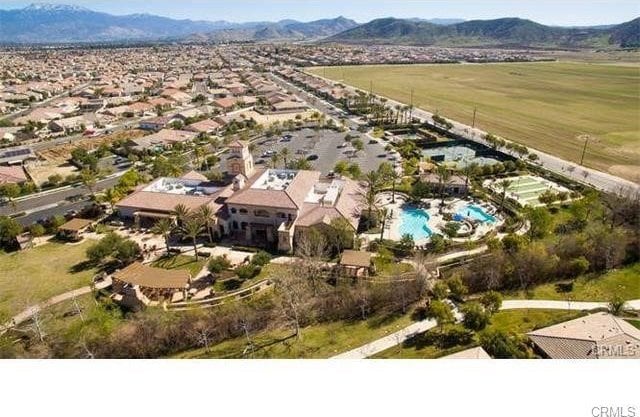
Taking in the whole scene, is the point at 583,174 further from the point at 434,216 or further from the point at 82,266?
the point at 82,266

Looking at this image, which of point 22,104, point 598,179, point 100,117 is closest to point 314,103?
point 100,117

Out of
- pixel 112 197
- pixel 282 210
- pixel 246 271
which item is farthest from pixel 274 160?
pixel 246 271

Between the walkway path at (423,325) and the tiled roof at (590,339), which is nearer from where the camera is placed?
the tiled roof at (590,339)

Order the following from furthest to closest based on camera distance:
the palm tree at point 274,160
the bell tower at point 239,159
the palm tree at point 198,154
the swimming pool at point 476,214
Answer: the palm tree at point 198,154 → the palm tree at point 274,160 → the bell tower at point 239,159 → the swimming pool at point 476,214

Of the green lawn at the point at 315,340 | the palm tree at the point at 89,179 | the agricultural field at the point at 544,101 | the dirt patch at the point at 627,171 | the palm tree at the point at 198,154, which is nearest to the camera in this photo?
the green lawn at the point at 315,340

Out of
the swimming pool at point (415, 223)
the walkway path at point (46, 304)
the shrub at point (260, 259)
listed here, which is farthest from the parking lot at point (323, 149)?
the walkway path at point (46, 304)

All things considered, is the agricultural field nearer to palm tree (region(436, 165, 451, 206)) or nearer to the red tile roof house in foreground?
palm tree (region(436, 165, 451, 206))

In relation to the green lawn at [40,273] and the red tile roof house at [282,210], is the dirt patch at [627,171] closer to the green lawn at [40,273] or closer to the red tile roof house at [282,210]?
the red tile roof house at [282,210]
